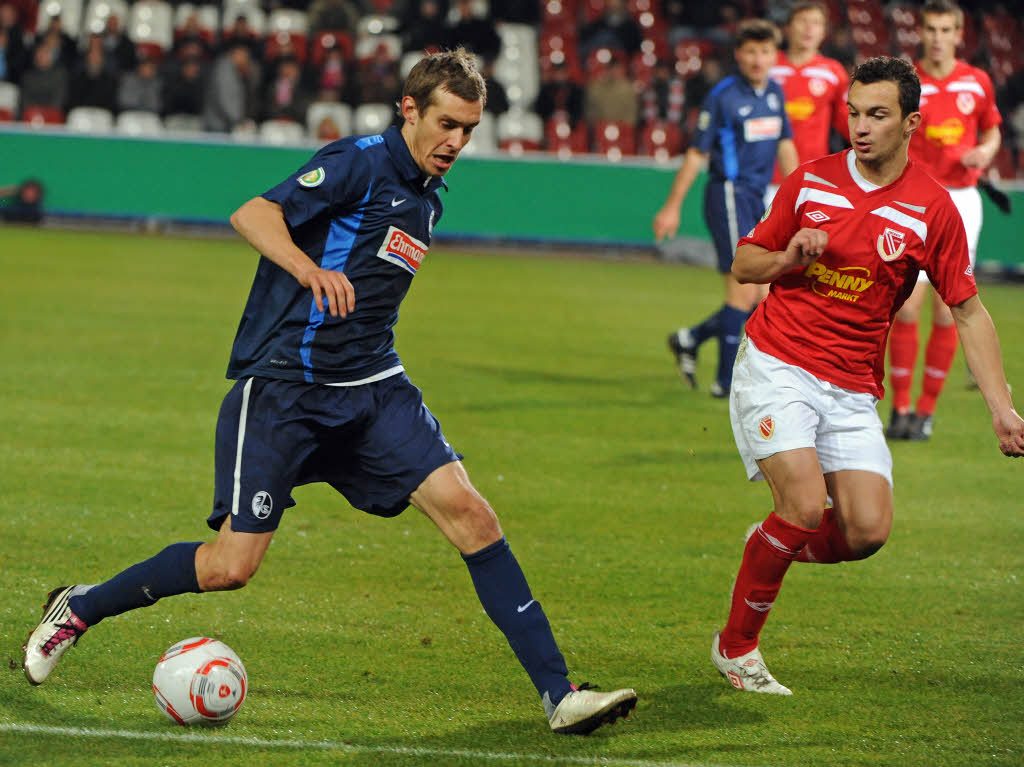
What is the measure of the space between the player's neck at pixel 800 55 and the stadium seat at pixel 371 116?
11.1m

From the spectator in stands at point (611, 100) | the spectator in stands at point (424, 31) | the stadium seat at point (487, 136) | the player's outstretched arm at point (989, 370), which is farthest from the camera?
the spectator in stands at point (424, 31)

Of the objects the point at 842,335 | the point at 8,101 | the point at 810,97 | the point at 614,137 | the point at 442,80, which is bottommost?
Answer: the point at 614,137

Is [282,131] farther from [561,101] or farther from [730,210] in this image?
[730,210]

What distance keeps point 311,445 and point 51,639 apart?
1022mm

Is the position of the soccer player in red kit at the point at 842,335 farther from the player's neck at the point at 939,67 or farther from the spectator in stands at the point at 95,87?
the spectator in stands at the point at 95,87

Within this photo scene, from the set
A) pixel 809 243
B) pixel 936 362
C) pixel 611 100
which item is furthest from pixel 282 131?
pixel 809 243

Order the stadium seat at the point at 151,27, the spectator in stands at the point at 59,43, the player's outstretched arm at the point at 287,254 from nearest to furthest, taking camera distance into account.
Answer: the player's outstretched arm at the point at 287,254, the spectator in stands at the point at 59,43, the stadium seat at the point at 151,27

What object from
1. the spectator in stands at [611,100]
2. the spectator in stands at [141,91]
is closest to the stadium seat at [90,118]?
the spectator in stands at [141,91]

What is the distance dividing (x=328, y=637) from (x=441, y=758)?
3.84 ft

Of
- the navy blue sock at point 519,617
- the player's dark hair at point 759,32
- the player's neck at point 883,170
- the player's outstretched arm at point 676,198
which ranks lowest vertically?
the navy blue sock at point 519,617

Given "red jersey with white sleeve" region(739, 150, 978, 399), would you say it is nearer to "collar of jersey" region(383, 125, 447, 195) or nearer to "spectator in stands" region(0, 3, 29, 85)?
"collar of jersey" region(383, 125, 447, 195)

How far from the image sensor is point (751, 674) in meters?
4.61

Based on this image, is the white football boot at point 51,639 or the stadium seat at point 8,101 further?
the stadium seat at point 8,101

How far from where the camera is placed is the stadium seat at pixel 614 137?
2138 centimetres
